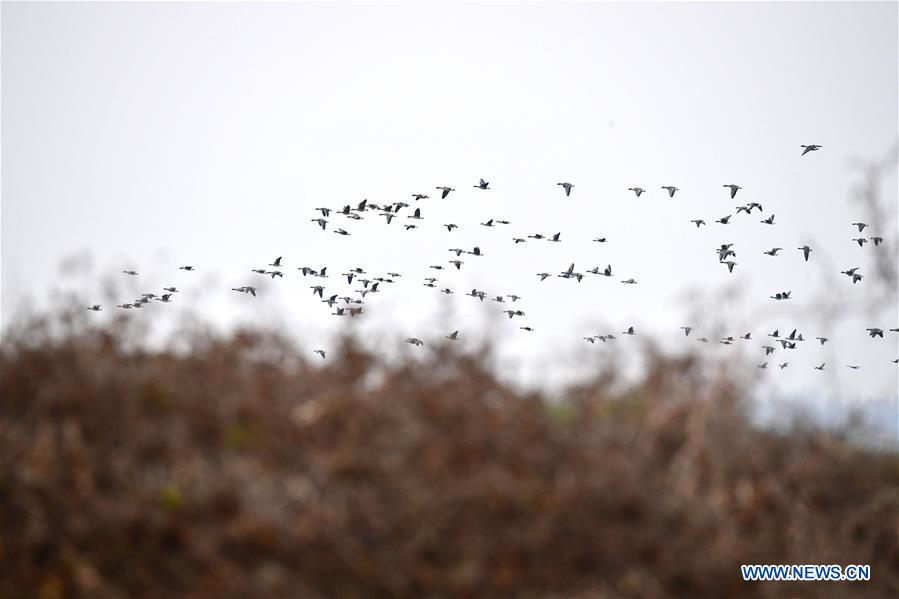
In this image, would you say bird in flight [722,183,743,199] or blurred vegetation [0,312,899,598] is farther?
bird in flight [722,183,743,199]

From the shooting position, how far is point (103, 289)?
10062 mm

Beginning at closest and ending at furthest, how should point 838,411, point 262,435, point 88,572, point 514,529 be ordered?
point 88,572 → point 514,529 → point 262,435 → point 838,411

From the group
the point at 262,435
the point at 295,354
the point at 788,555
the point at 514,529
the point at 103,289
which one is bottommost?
the point at 788,555

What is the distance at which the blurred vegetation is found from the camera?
7027 mm

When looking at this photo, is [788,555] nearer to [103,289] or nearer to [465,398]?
[465,398]

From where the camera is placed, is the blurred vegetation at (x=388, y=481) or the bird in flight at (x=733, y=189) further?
the bird in flight at (x=733, y=189)

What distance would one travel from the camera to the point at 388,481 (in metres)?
7.54

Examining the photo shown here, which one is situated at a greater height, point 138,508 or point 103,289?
point 103,289

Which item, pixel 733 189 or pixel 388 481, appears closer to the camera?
pixel 388 481

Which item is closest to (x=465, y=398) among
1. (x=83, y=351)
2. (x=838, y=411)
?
(x=83, y=351)

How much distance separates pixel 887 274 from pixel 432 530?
8567mm

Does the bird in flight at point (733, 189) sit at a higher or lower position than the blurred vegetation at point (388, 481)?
higher

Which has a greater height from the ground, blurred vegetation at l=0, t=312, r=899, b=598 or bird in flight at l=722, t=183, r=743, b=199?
bird in flight at l=722, t=183, r=743, b=199

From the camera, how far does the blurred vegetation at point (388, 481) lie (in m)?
7.03
